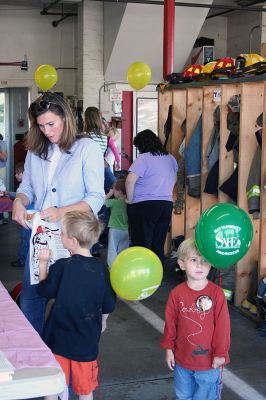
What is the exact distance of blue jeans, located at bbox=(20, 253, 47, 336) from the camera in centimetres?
308

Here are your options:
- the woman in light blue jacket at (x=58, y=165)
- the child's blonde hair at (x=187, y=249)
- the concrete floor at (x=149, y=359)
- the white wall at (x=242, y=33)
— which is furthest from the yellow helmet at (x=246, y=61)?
the white wall at (x=242, y=33)

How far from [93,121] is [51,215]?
420 cm

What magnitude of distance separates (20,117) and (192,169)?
25.1 ft

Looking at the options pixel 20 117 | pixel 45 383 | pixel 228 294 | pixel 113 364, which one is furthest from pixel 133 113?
pixel 45 383

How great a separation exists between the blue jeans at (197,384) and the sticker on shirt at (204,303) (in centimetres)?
29

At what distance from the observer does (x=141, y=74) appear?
783cm

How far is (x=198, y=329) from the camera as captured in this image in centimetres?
268

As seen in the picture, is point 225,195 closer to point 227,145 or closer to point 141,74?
point 227,145

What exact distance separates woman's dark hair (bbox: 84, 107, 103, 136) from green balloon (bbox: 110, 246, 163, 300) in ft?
14.4

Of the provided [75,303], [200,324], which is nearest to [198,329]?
[200,324]

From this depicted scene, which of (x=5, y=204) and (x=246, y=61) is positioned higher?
(x=246, y=61)

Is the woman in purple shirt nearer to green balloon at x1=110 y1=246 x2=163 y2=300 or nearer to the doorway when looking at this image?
green balloon at x1=110 y1=246 x2=163 y2=300

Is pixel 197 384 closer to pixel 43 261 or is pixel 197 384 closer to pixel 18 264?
pixel 43 261

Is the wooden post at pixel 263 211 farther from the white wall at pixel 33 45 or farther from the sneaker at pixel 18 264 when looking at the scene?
the white wall at pixel 33 45
